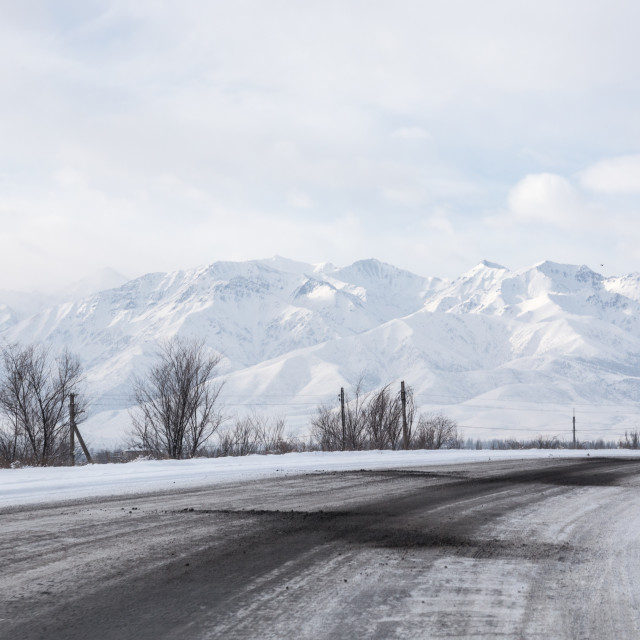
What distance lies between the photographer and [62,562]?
6082 millimetres

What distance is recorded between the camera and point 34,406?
32938 mm

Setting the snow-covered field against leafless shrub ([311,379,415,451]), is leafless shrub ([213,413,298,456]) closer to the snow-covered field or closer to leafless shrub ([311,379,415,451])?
leafless shrub ([311,379,415,451])

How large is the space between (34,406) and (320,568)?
2953 cm

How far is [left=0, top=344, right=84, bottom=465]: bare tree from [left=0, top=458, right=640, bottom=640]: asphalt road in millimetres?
23668

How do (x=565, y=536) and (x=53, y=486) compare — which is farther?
(x=53, y=486)

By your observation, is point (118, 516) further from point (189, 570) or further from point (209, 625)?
point (209, 625)

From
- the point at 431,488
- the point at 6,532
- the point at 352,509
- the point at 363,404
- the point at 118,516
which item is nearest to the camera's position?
the point at 6,532

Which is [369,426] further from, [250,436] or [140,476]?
[140,476]

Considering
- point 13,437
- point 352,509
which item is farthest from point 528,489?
point 13,437

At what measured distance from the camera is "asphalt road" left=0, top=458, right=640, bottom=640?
14.9 feet

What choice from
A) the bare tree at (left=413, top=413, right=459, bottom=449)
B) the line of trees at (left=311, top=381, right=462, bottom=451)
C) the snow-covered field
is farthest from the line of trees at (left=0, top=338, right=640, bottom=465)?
the snow-covered field

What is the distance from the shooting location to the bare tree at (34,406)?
3241 cm

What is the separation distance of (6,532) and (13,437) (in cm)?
2597

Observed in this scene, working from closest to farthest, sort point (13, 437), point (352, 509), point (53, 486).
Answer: point (352, 509)
point (53, 486)
point (13, 437)
